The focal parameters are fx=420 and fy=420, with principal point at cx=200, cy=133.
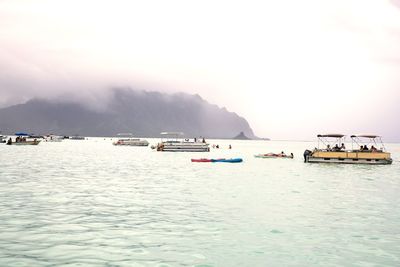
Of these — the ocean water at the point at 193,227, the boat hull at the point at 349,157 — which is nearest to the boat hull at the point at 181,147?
the boat hull at the point at 349,157

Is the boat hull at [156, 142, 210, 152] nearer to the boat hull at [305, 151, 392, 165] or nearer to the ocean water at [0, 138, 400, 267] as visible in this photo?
the boat hull at [305, 151, 392, 165]

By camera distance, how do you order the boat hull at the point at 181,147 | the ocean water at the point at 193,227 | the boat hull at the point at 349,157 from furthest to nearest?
the boat hull at the point at 181,147 < the boat hull at the point at 349,157 < the ocean water at the point at 193,227

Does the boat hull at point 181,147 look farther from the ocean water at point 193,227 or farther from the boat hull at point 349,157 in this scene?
the ocean water at point 193,227

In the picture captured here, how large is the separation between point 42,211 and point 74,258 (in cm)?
924

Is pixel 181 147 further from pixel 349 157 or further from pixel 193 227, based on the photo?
pixel 193 227

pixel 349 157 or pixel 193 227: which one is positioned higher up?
pixel 349 157

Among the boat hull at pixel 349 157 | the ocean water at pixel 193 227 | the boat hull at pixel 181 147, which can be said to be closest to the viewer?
the ocean water at pixel 193 227

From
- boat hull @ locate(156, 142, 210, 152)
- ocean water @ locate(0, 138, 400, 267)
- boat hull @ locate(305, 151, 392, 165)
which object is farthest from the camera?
boat hull @ locate(156, 142, 210, 152)

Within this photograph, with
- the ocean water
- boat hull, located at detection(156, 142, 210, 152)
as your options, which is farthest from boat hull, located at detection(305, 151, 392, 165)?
boat hull, located at detection(156, 142, 210, 152)

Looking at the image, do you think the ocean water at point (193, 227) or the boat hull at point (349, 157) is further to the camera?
the boat hull at point (349, 157)

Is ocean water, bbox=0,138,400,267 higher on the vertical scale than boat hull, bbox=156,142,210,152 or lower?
lower

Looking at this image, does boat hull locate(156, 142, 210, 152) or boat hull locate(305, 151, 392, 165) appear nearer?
boat hull locate(305, 151, 392, 165)

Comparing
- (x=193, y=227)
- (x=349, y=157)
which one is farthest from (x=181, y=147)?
(x=193, y=227)

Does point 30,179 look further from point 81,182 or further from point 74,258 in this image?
point 74,258
